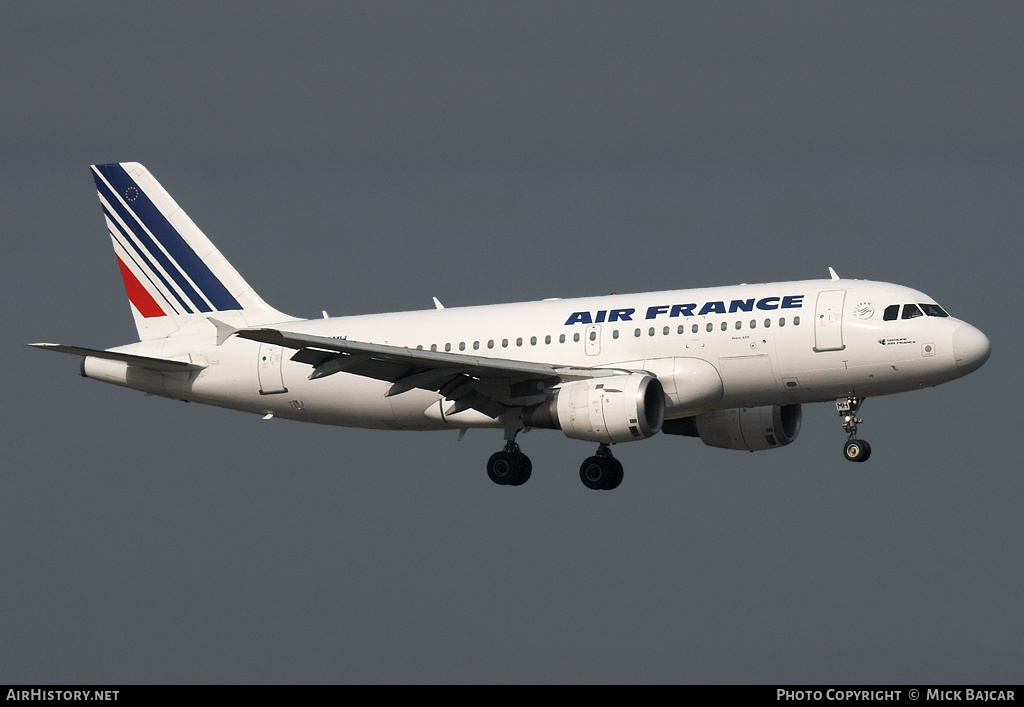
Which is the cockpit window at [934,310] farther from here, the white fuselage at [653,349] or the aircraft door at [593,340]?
the aircraft door at [593,340]

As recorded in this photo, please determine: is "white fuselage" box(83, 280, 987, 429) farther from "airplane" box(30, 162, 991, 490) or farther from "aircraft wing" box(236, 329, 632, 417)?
"aircraft wing" box(236, 329, 632, 417)

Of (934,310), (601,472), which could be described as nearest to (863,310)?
(934,310)

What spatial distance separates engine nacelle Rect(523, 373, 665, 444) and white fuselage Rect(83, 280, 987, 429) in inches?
36.8

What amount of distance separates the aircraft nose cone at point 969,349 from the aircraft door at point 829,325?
122 inches

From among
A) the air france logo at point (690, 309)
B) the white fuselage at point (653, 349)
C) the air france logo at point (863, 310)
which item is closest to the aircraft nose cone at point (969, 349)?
the white fuselage at point (653, 349)

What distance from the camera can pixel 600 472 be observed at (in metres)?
48.9

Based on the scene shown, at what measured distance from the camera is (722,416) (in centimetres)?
5106

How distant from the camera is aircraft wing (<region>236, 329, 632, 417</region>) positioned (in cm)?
4419

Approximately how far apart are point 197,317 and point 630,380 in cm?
1697

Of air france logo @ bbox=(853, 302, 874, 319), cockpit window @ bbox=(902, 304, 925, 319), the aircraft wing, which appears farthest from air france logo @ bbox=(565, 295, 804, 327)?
cockpit window @ bbox=(902, 304, 925, 319)

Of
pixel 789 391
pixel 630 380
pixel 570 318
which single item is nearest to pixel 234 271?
pixel 570 318

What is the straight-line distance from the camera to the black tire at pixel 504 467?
1927 inches

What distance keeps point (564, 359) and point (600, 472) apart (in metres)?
3.77

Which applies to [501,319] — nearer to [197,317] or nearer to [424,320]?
[424,320]
